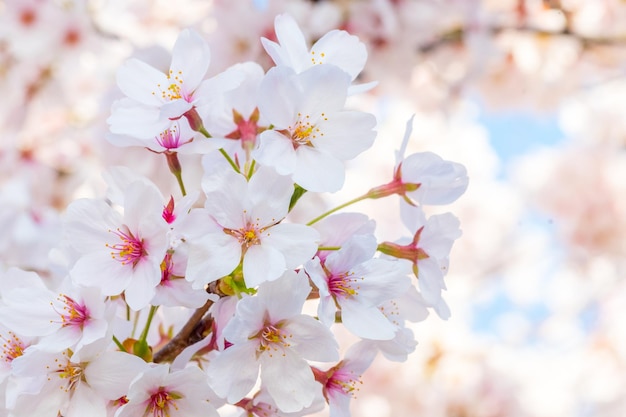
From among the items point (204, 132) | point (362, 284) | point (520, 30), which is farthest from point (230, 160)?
point (520, 30)

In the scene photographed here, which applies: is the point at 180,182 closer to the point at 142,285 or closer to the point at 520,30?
the point at 142,285

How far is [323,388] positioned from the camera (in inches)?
22.8

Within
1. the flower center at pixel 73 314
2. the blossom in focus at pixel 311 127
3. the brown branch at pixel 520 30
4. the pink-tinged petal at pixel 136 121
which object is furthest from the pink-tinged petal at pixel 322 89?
the brown branch at pixel 520 30

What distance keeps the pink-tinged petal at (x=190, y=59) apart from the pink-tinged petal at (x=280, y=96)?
0.08m

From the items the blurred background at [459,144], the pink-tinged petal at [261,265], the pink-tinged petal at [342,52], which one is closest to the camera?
the pink-tinged petal at [261,265]

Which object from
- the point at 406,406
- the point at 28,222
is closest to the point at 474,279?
the point at 406,406

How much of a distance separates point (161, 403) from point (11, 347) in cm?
12

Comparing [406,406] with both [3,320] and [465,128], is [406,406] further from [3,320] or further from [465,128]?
[3,320]

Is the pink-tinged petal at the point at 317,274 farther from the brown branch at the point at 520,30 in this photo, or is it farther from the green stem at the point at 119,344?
the brown branch at the point at 520,30

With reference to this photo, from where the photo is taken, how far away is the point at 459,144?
253cm

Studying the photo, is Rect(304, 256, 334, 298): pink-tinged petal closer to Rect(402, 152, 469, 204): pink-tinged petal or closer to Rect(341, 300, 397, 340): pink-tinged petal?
Rect(341, 300, 397, 340): pink-tinged petal

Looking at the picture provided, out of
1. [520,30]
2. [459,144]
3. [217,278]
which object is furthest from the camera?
[459,144]

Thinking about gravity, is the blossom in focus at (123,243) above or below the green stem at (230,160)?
below

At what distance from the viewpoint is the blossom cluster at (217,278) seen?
1.66ft
